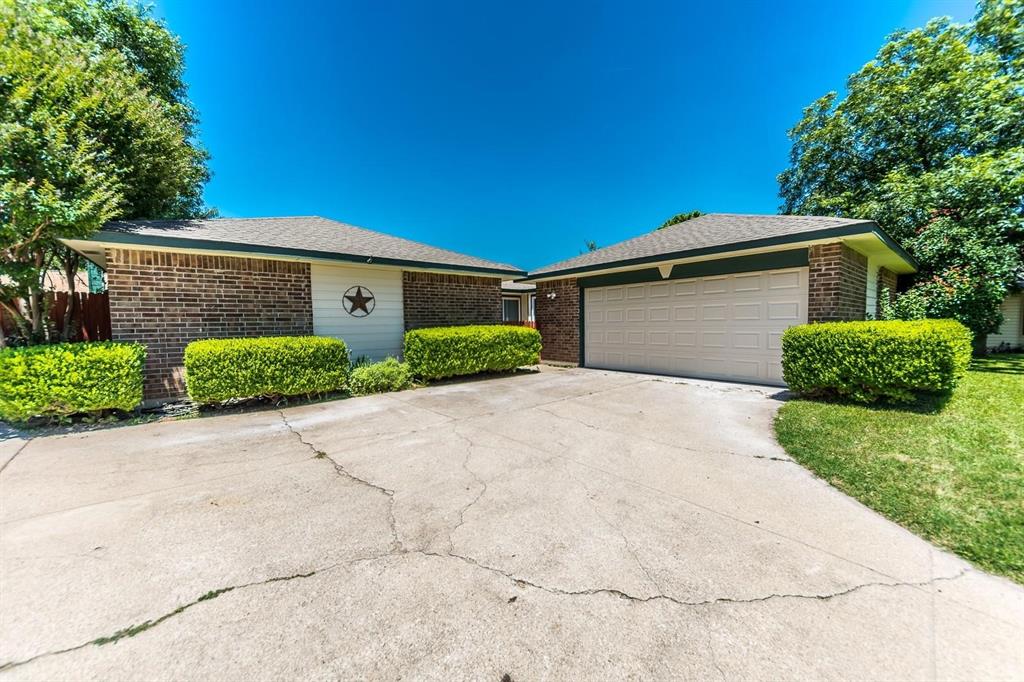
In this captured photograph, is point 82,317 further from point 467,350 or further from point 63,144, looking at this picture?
point 467,350

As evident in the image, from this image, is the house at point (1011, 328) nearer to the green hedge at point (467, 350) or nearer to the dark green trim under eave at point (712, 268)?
the dark green trim under eave at point (712, 268)

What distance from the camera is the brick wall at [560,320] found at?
11.6m

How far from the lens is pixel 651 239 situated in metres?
11.1

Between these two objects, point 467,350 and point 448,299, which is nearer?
point 467,350

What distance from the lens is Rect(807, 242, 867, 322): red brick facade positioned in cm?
690

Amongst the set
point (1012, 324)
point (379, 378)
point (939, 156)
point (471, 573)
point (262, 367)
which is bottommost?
point (471, 573)

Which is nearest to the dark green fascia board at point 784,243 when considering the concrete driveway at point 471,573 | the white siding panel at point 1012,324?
the concrete driveway at point 471,573

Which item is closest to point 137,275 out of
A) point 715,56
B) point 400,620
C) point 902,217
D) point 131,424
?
point 131,424

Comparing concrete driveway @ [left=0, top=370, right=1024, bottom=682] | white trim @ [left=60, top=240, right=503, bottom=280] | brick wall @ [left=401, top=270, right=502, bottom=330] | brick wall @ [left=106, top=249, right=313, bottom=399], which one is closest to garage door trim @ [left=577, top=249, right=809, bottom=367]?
brick wall @ [left=401, top=270, right=502, bottom=330]

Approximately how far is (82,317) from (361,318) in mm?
4621

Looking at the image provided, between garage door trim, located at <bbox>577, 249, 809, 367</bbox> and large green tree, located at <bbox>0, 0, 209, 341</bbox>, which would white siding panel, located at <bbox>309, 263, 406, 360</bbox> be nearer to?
large green tree, located at <bbox>0, 0, 209, 341</bbox>

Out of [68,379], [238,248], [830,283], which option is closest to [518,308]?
[830,283]

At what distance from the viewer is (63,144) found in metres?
5.56

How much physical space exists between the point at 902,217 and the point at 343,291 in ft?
53.2
